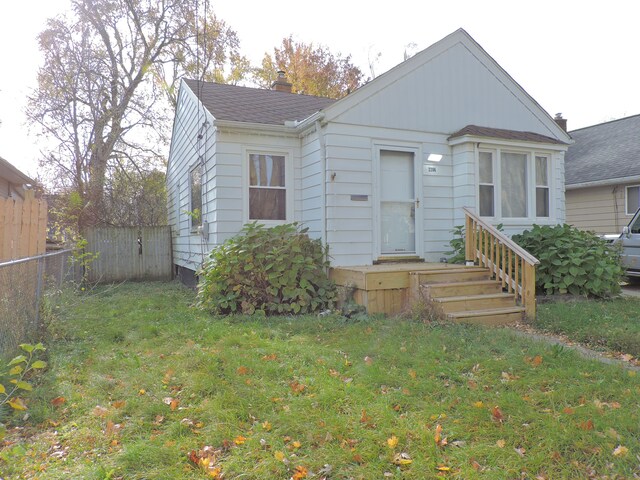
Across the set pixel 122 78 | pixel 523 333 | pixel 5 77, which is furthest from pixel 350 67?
pixel 523 333

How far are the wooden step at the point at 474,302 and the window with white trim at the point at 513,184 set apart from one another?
2.42 meters

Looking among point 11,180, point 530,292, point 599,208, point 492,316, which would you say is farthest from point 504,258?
point 11,180

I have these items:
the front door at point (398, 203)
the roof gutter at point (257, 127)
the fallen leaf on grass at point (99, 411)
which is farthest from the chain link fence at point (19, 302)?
the front door at point (398, 203)

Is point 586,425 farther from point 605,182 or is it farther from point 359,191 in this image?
point 605,182

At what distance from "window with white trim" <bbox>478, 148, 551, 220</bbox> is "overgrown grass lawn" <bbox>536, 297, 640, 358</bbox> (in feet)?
7.31

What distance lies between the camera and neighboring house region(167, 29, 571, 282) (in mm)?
7562

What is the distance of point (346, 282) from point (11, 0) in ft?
39.6

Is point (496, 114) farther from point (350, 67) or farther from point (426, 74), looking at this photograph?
point (350, 67)

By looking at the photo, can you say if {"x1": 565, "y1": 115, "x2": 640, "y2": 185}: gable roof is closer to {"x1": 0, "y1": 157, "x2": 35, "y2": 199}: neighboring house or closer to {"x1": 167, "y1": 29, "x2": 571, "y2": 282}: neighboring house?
{"x1": 167, "y1": 29, "x2": 571, "y2": 282}: neighboring house

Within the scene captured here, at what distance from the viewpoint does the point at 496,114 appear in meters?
9.00

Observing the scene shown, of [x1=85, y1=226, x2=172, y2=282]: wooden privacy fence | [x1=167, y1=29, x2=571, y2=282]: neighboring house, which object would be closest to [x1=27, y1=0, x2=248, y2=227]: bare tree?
[x1=85, y1=226, x2=172, y2=282]: wooden privacy fence

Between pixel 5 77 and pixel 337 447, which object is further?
pixel 5 77

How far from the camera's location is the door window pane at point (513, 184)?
28.2 ft

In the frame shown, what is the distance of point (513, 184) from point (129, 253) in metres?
10.1
